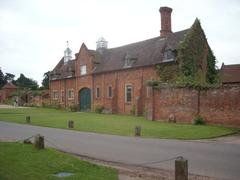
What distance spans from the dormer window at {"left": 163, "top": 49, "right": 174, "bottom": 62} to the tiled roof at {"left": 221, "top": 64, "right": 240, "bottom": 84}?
15921mm

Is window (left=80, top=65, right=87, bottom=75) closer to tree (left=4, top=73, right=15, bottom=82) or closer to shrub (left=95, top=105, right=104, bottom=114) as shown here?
shrub (left=95, top=105, right=104, bottom=114)

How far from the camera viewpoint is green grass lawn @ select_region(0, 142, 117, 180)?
A: 909cm

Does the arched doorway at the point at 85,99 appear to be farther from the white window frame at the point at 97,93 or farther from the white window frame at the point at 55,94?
the white window frame at the point at 55,94

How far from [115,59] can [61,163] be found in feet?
116

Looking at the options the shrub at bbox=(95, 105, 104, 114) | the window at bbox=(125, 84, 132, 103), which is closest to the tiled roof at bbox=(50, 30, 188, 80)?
the window at bbox=(125, 84, 132, 103)

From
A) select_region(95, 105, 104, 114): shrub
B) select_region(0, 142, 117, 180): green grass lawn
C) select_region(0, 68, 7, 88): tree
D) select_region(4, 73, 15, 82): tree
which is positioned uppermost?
select_region(4, 73, 15, 82): tree

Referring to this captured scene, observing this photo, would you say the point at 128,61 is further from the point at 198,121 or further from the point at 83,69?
the point at 198,121

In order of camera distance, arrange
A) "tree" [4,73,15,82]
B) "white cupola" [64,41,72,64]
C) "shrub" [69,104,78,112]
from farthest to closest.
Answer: "tree" [4,73,15,82]
"white cupola" [64,41,72,64]
"shrub" [69,104,78,112]

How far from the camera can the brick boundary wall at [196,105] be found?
24125 millimetres

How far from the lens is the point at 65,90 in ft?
184

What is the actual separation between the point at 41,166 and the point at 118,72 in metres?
33.1

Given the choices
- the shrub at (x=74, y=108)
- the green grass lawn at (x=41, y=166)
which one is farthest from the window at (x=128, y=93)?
the green grass lawn at (x=41, y=166)

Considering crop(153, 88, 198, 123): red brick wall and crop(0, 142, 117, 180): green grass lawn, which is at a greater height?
crop(153, 88, 198, 123): red brick wall

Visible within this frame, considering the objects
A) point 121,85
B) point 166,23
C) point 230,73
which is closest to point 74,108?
point 121,85
